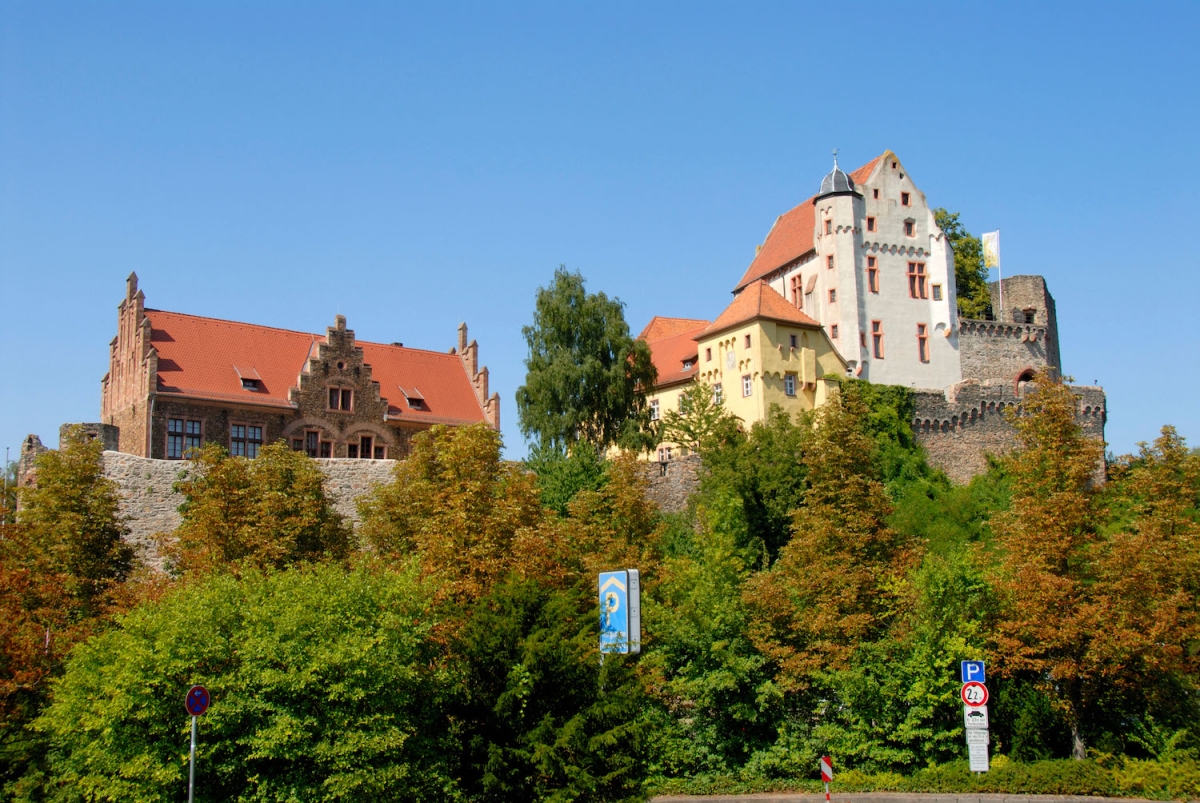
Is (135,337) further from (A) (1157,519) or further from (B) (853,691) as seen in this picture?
(A) (1157,519)

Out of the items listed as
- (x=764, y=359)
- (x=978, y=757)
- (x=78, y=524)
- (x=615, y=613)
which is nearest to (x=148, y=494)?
(x=78, y=524)

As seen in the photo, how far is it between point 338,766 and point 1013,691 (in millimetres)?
15516

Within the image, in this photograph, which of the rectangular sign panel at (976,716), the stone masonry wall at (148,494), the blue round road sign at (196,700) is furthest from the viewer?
the stone masonry wall at (148,494)

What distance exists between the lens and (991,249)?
2613 inches

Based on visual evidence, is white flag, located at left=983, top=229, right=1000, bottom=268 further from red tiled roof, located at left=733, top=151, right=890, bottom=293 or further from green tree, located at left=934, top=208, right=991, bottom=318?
red tiled roof, located at left=733, top=151, right=890, bottom=293

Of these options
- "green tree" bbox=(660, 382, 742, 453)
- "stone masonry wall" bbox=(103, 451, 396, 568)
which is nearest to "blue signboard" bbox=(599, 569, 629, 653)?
"stone masonry wall" bbox=(103, 451, 396, 568)

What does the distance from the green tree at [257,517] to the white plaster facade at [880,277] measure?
2750cm

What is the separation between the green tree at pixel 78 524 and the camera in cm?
3034

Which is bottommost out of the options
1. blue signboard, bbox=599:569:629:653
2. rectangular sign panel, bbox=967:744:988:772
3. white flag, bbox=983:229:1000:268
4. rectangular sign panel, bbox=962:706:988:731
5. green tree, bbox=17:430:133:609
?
rectangular sign panel, bbox=967:744:988:772

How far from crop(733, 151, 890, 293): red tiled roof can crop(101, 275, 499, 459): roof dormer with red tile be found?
630 inches

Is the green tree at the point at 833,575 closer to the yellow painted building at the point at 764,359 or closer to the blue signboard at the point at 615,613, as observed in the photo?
the blue signboard at the point at 615,613

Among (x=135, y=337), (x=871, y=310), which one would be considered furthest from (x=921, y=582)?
(x=135, y=337)

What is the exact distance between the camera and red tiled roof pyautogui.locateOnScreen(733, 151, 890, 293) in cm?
5625

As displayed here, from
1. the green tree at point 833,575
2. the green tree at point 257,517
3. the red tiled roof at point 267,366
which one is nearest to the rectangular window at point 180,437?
the red tiled roof at point 267,366
